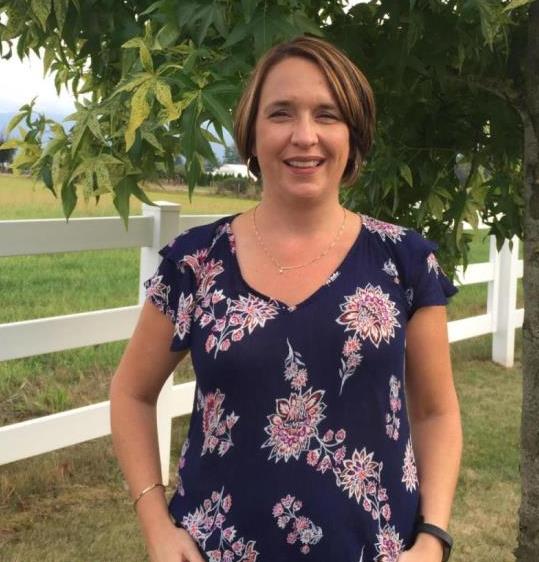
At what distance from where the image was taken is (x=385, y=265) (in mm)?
1356

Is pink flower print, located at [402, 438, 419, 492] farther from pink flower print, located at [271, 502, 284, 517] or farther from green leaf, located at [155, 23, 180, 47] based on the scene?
green leaf, located at [155, 23, 180, 47]

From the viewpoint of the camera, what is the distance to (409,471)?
1.37 m

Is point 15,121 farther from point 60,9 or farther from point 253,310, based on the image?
point 253,310

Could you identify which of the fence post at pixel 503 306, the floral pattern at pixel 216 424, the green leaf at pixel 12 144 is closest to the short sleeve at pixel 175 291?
the floral pattern at pixel 216 424

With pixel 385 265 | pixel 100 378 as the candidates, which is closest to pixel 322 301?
pixel 385 265

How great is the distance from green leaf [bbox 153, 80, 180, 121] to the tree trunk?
112 cm

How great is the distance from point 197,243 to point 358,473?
0.45m

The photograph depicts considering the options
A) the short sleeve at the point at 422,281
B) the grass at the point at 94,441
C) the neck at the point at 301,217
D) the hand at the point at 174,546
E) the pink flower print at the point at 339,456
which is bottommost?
the grass at the point at 94,441

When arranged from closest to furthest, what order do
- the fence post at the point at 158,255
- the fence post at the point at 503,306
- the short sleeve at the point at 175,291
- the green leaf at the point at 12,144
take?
1. the short sleeve at the point at 175,291
2. the green leaf at the point at 12,144
3. the fence post at the point at 158,255
4. the fence post at the point at 503,306

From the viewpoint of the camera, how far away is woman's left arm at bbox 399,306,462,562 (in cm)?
137

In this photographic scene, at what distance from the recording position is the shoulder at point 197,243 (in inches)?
54.9

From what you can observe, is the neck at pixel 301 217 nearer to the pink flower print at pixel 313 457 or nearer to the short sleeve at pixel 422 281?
the short sleeve at pixel 422 281

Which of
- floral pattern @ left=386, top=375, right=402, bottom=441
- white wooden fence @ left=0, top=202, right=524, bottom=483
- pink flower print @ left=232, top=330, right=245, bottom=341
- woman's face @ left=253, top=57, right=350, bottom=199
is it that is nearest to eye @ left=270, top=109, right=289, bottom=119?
woman's face @ left=253, top=57, right=350, bottom=199

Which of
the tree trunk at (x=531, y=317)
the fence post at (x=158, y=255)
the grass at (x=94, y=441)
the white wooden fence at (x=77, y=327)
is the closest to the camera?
the tree trunk at (x=531, y=317)
